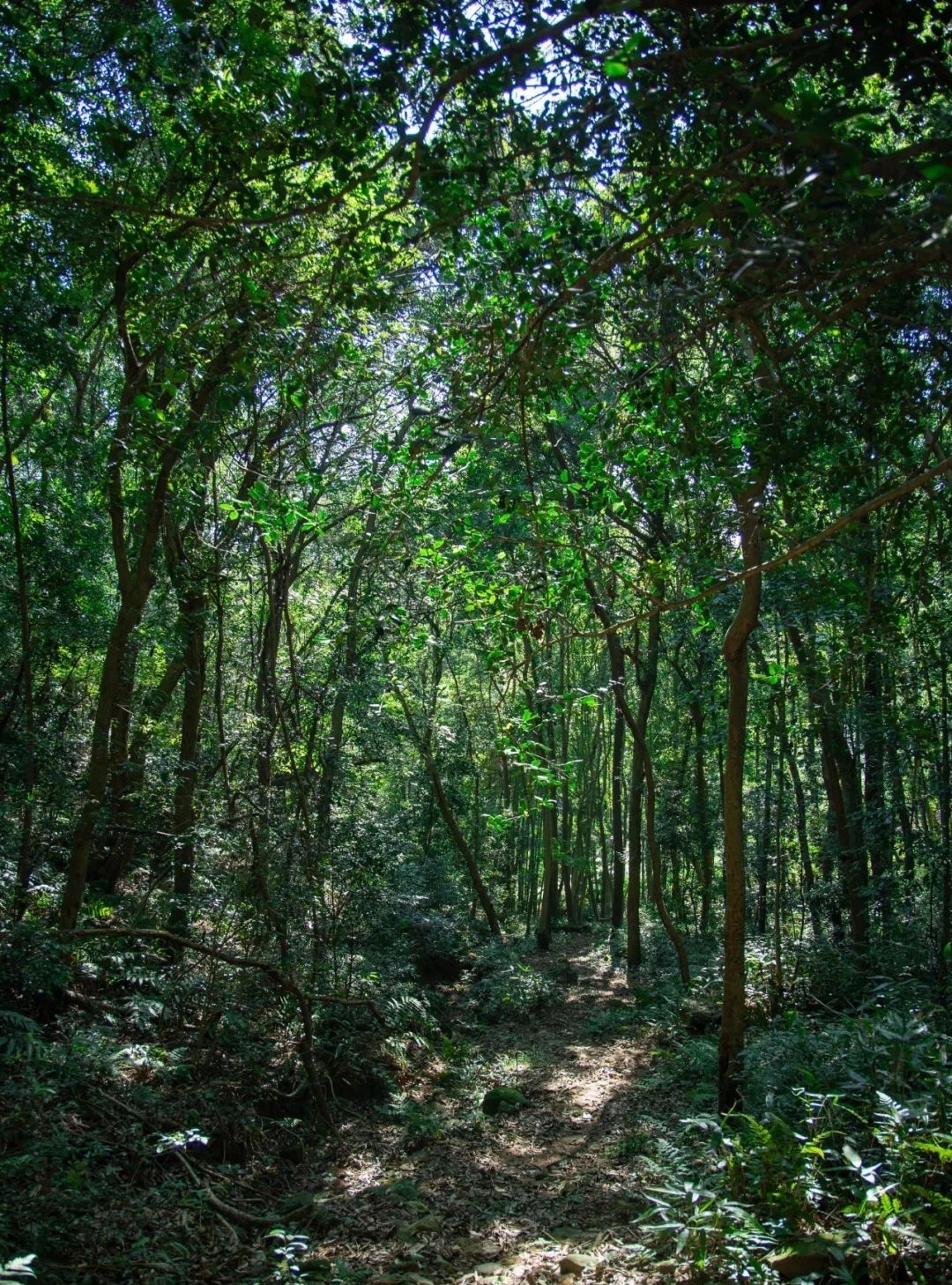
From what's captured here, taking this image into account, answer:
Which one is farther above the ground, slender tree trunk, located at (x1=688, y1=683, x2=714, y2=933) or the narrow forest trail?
slender tree trunk, located at (x1=688, y1=683, x2=714, y2=933)

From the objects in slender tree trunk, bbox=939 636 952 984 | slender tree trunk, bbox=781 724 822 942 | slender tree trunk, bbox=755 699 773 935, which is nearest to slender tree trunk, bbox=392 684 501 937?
slender tree trunk, bbox=755 699 773 935

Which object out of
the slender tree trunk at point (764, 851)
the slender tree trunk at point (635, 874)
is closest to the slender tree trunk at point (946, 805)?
the slender tree trunk at point (764, 851)

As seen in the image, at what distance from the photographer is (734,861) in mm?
6555

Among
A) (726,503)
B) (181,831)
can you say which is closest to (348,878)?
(181,831)

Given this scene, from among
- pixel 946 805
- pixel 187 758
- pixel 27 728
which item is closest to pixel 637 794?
pixel 946 805

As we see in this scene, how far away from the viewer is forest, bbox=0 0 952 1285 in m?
3.57

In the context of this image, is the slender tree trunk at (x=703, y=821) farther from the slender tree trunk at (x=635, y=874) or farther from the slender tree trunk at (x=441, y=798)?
the slender tree trunk at (x=441, y=798)

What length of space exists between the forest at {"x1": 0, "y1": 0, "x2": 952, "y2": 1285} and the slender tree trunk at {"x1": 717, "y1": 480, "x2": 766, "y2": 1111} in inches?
1.8

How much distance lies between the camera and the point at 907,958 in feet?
28.9

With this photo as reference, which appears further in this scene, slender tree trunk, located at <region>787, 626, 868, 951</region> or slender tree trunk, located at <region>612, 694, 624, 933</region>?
slender tree trunk, located at <region>612, 694, 624, 933</region>

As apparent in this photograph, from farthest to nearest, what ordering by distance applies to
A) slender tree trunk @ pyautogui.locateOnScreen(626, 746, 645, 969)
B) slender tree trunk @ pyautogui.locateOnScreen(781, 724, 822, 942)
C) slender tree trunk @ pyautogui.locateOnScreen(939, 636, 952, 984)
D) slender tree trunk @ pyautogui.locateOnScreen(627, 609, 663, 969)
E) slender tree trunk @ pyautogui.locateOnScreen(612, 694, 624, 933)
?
1. slender tree trunk @ pyautogui.locateOnScreen(612, 694, 624, 933)
2. slender tree trunk @ pyautogui.locateOnScreen(626, 746, 645, 969)
3. slender tree trunk @ pyautogui.locateOnScreen(627, 609, 663, 969)
4. slender tree trunk @ pyautogui.locateOnScreen(781, 724, 822, 942)
5. slender tree trunk @ pyautogui.locateOnScreen(939, 636, 952, 984)

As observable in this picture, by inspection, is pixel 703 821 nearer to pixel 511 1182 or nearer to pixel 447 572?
pixel 511 1182

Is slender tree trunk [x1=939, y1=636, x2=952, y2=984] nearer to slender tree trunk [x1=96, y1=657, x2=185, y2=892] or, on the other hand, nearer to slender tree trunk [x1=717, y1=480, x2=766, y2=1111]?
slender tree trunk [x1=717, y1=480, x2=766, y2=1111]

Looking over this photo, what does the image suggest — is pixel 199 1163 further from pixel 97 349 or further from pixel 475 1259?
pixel 97 349
